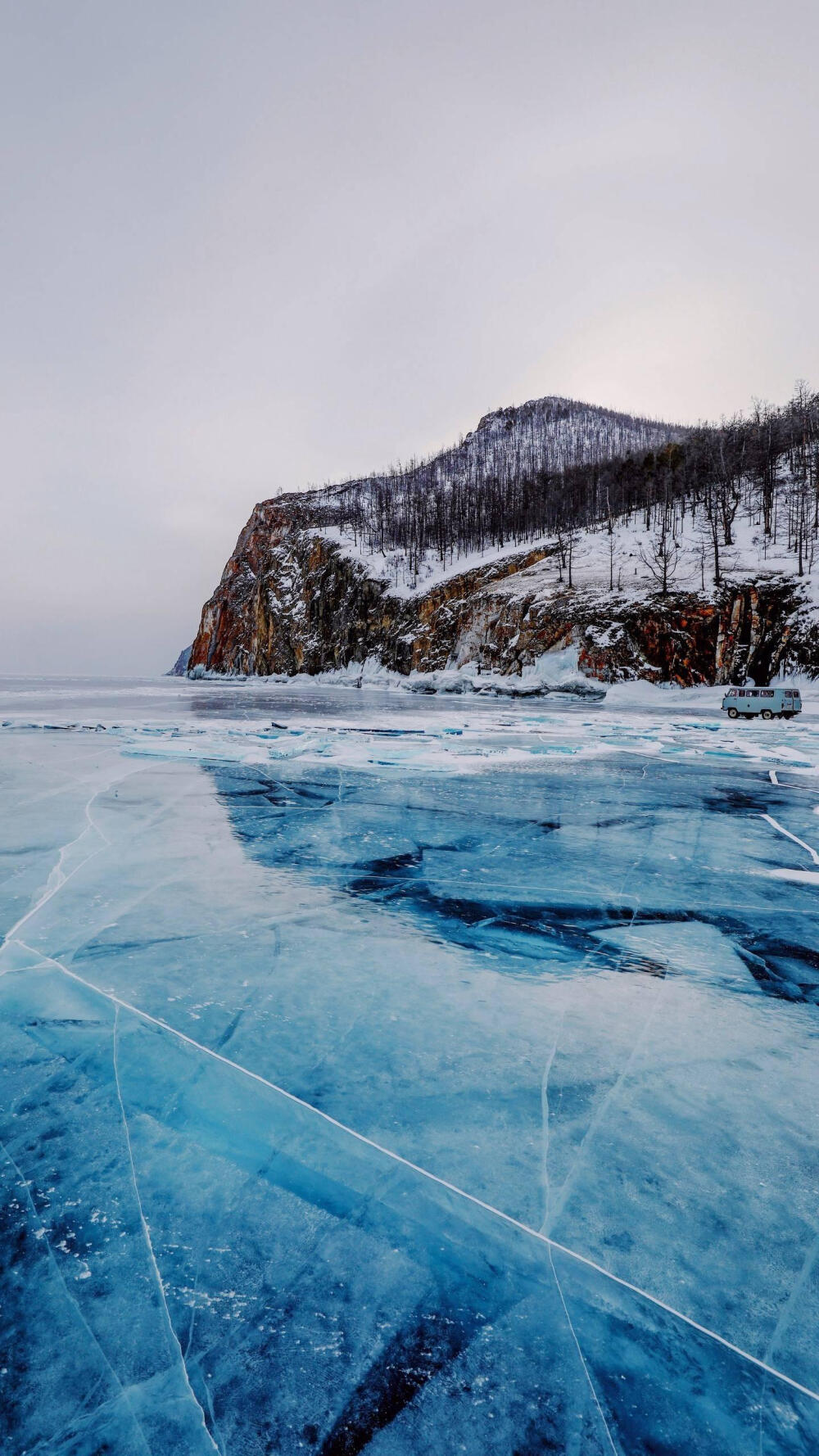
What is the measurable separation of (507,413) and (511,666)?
137581mm

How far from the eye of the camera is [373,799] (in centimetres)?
864

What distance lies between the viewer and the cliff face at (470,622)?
36656 millimetres

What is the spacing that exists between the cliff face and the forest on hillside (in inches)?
139

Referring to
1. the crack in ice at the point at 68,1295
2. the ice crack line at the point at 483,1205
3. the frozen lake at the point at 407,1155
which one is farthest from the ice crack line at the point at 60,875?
the crack in ice at the point at 68,1295

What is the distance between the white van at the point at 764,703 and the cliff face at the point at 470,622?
462 inches

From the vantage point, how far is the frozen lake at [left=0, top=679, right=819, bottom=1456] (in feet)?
4.64

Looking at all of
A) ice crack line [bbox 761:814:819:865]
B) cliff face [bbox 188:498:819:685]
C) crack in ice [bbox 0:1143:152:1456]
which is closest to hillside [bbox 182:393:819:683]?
cliff face [bbox 188:498:819:685]

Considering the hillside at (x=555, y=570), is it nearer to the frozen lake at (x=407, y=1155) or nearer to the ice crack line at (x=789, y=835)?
the ice crack line at (x=789, y=835)

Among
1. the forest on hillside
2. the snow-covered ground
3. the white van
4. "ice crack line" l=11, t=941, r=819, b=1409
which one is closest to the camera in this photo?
"ice crack line" l=11, t=941, r=819, b=1409

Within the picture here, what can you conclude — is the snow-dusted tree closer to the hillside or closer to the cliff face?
the hillside

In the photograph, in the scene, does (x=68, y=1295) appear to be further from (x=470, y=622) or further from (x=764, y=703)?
(x=470, y=622)

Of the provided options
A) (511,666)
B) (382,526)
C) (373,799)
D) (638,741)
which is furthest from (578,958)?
(382,526)

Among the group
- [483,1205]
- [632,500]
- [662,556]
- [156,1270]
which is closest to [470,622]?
[662,556]

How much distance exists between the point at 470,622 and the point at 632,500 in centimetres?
3048
